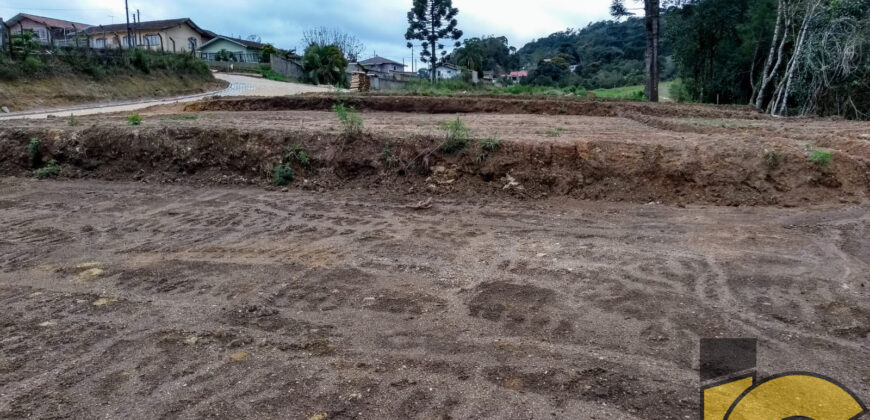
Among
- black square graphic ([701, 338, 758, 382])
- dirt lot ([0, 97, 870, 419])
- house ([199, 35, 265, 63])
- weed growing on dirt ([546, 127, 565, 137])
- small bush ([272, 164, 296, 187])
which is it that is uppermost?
house ([199, 35, 265, 63])

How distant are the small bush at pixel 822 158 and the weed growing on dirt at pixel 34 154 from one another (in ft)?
36.9

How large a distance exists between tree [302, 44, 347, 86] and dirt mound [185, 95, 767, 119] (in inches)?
874

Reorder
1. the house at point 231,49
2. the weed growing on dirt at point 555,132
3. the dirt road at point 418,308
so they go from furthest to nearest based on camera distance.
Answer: the house at point 231,49
the weed growing on dirt at point 555,132
the dirt road at point 418,308

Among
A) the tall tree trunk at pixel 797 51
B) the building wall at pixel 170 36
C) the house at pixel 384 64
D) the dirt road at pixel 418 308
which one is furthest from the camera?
the house at pixel 384 64

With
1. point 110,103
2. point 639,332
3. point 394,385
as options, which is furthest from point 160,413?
point 110,103

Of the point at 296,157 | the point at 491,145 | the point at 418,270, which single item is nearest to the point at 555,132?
the point at 491,145

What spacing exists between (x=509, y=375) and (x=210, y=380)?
65.0 inches

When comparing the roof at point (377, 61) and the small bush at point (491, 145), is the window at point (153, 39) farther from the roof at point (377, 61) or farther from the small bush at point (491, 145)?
the small bush at point (491, 145)

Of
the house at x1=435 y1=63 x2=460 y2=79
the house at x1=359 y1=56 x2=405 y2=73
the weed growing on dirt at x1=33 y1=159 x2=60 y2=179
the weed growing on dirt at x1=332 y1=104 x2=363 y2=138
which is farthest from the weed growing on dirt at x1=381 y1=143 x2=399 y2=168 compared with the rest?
the house at x1=359 y1=56 x2=405 y2=73

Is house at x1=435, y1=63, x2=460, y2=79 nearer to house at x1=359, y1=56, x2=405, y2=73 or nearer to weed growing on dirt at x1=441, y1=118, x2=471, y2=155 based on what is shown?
house at x1=359, y1=56, x2=405, y2=73

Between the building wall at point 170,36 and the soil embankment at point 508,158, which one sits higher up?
the building wall at point 170,36

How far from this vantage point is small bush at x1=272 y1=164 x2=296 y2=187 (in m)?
7.99

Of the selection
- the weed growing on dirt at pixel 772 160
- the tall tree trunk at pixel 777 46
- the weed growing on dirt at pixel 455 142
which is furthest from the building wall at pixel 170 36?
the weed growing on dirt at pixel 772 160

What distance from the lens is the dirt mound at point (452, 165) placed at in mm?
6684
